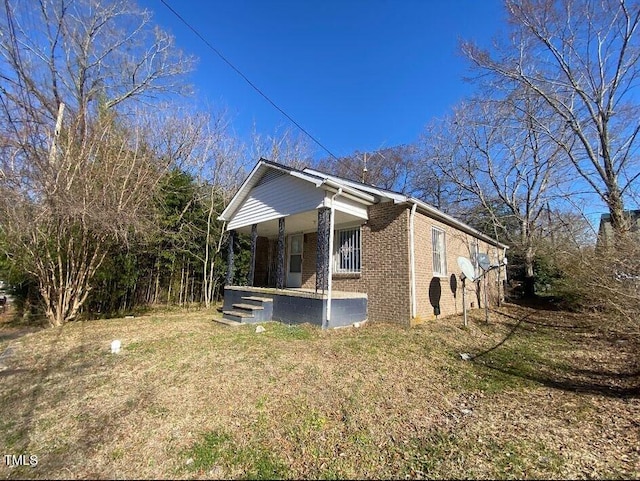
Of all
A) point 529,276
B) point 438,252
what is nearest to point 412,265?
point 438,252

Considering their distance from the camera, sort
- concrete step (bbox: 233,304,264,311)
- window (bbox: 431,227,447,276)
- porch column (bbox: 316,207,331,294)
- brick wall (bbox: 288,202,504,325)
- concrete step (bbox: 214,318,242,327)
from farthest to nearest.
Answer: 1. window (bbox: 431,227,447,276)
2. concrete step (bbox: 233,304,264,311)
3. concrete step (bbox: 214,318,242,327)
4. brick wall (bbox: 288,202,504,325)
5. porch column (bbox: 316,207,331,294)

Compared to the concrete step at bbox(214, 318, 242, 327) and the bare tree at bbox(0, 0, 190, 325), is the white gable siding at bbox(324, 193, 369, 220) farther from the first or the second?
the bare tree at bbox(0, 0, 190, 325)

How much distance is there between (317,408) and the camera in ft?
11.3

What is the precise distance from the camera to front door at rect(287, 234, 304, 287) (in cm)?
1139

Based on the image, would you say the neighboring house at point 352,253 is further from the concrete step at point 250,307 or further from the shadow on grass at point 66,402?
the shadow on grass at point 66,402

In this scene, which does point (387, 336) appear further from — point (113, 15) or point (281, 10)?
point (113, 15)

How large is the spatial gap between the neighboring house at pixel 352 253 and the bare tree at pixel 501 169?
1039 cm

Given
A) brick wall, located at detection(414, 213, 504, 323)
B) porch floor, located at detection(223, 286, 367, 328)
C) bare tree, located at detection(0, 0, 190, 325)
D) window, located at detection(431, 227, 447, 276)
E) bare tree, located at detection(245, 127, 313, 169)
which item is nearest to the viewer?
bare tree, located at detection(0, 0, 190, 325)

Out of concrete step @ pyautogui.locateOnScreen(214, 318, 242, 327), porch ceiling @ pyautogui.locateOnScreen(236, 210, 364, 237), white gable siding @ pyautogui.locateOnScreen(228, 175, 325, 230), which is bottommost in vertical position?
concrete step @ pyautogui.locateOnScreen(214, 318, 242, 327)

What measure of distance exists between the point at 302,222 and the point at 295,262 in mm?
2288

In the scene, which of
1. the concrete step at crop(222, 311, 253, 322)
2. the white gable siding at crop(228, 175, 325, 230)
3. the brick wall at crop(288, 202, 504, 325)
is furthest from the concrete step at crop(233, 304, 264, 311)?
the white gable siding at crop(228, 175, 325, 230)

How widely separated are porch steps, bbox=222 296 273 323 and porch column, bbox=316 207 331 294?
1.87m

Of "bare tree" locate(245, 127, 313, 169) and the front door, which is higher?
"bare tree" locate(245, 127, 313, 169)

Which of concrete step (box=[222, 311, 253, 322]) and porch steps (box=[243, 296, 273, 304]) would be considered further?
porch steps (box=[243, 296, 273, 304])
